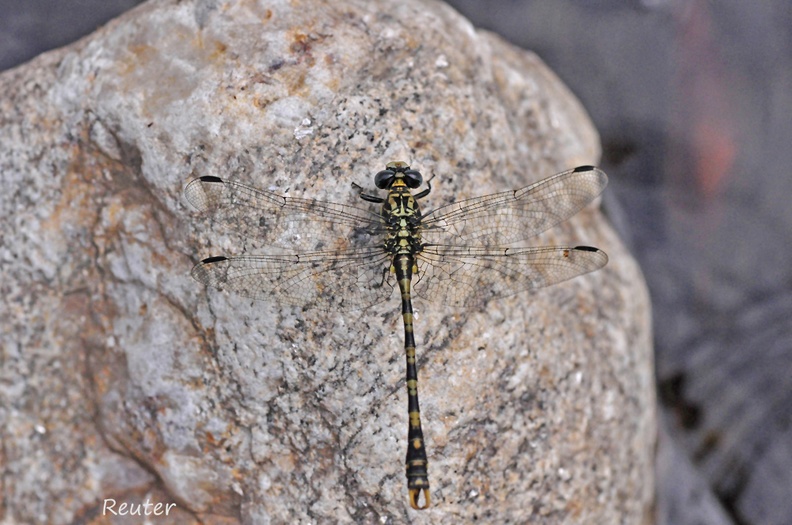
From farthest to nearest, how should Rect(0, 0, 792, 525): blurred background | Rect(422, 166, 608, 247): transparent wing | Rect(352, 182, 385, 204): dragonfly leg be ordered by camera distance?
Rect(0, 0, 792, 525): blurred background → Rect(422, 166, 608, 247): transparent wing → Rect(352, 182, 385, 204): dragonfly leg

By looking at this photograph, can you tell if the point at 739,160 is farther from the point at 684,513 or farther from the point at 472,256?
the point at 472,256

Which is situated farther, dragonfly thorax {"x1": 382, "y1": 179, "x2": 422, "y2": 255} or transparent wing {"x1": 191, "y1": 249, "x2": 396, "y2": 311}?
dragonfly thorax {"x1": 382, "y1": 179, "x2": 422, "y2": 255}

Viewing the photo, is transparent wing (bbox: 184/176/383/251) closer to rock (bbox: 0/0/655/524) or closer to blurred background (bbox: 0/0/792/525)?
rock (bbox: 0/0/655/524)
